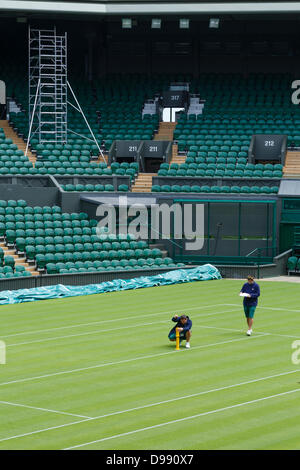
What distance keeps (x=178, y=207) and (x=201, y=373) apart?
24.2 meters

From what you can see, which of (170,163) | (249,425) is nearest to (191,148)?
(170,163)

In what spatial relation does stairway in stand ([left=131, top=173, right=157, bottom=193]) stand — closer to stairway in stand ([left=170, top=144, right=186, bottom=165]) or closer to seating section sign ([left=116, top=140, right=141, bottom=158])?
stairway in stand ([left=170, top=144, right=186, bottom=165])

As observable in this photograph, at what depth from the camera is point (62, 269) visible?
37219 mm

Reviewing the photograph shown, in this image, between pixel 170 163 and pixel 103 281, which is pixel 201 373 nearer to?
pixel 103 281

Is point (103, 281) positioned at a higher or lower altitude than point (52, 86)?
lower

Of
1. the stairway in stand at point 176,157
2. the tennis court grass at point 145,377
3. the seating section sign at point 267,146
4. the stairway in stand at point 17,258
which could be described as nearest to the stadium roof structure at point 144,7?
the seating section sign at point 267,146

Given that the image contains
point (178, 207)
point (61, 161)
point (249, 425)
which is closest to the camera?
point (249, 425)

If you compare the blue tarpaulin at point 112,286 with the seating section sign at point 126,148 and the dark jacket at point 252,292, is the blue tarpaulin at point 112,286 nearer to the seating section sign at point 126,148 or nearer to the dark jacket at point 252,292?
→ the dark jacket at point 252,292

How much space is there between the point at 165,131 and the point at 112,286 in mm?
20164

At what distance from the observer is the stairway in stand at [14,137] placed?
5031 cm

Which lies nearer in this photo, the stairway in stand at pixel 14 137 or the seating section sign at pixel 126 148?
the stairway in stand at pixel 14 137

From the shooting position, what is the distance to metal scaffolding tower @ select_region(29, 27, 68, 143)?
5088 cm

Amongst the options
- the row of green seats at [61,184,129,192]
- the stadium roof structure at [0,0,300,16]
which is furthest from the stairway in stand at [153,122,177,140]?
the row of green seats at [61,184,129,192]

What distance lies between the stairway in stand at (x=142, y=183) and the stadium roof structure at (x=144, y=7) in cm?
981
